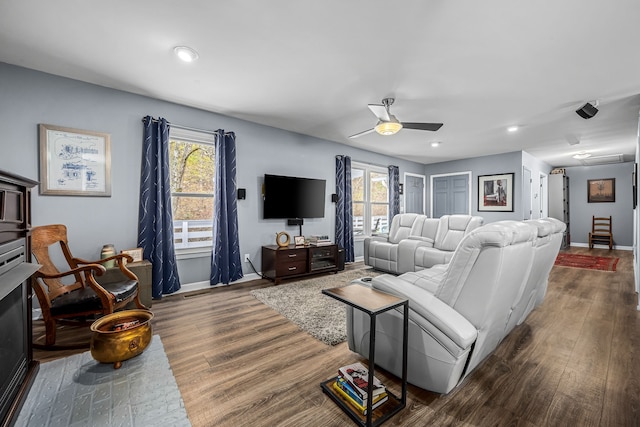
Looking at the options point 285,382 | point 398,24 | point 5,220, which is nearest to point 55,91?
point 5,220

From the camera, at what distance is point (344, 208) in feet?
18.7

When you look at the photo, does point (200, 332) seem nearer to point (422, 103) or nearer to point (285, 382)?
point (285, 382)


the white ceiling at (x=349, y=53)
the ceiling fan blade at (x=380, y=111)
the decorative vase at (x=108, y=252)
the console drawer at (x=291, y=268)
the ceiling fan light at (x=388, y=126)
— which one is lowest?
the console drawer at (x=291, y=268)

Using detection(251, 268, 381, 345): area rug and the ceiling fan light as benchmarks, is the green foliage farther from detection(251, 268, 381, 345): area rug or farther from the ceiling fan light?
the ceiling fan light

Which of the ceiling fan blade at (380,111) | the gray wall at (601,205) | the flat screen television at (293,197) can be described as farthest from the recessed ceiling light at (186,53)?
the gray wall at (601,205)

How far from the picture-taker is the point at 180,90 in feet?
10.8

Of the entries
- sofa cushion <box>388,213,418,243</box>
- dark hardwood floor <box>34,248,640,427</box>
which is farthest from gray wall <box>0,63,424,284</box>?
sofa cushion <box>388,213,418,243</box>

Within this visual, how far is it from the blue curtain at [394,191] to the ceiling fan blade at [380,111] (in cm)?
368

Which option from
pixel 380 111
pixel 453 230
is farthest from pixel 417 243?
pixel 380 111

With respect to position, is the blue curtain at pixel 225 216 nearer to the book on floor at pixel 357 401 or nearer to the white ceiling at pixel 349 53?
the white ceiling at pixel 349 53

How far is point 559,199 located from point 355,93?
8449mm

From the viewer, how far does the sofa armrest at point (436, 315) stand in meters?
1.51

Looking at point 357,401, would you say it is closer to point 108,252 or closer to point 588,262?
point 108,252

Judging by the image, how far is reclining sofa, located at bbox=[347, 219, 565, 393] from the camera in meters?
1.54
